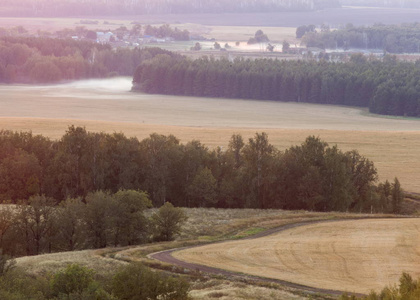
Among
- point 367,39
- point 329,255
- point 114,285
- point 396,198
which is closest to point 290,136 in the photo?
point 396,198

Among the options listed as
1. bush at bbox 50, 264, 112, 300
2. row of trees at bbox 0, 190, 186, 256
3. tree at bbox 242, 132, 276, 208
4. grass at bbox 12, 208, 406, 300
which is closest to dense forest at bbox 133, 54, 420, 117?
tree at bbox 242, 132, 276, 208

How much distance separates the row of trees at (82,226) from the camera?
44.8 m

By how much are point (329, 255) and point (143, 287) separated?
13192 millimetres

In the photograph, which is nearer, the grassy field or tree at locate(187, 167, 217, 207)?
the grassy field

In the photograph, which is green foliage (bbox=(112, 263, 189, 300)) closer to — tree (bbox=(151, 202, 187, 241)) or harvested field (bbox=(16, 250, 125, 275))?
harvested field (bbox=(16, 250, 125, 275))

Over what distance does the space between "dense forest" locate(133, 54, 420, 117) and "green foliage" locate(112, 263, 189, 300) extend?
267ft

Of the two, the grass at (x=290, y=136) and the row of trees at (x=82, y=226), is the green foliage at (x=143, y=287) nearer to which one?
the row of trees at (x=82, y=226)

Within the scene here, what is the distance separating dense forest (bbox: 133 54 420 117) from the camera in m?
106

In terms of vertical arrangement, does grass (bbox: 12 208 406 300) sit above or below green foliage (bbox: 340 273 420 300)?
below

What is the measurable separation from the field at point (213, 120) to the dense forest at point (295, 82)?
13.1 ft

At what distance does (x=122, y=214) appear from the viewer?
45.4 m

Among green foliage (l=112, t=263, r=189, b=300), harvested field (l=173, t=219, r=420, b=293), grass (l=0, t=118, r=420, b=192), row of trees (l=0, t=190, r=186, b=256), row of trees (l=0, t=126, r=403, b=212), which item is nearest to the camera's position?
green foliage (l=112, t=263, r=189, b=300)

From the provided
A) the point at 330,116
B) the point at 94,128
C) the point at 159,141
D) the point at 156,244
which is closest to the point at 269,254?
the point at 156,244

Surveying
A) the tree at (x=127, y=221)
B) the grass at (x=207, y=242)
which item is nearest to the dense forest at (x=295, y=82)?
the grass at (x=207, y=242)
